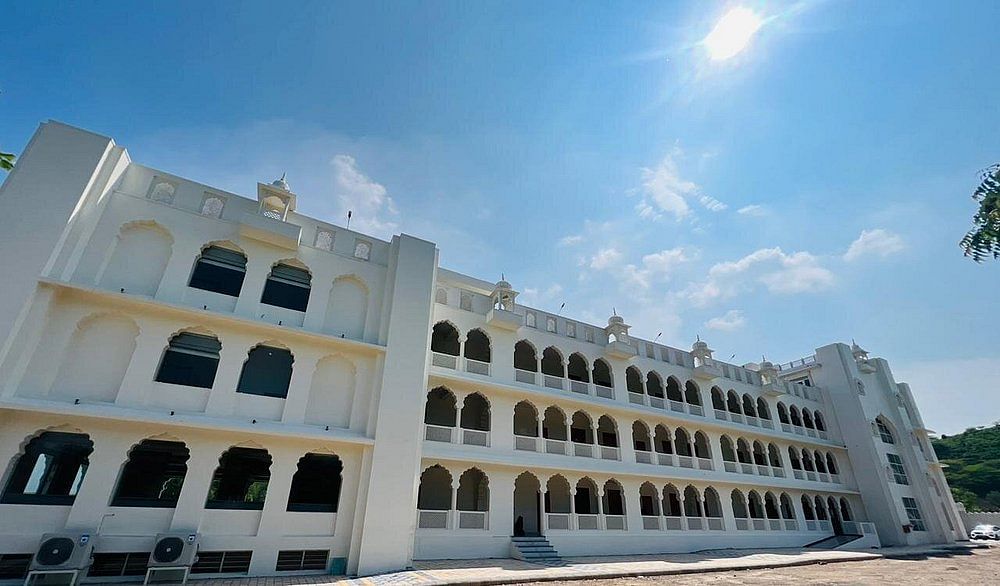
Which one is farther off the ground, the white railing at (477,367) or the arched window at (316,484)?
the white railing at (477,367)

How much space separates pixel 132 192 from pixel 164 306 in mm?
3499

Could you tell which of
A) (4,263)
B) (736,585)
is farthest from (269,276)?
(736,585)

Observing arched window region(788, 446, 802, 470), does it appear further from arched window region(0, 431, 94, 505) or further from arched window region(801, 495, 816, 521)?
arched window region(0, 431, 94, 505)

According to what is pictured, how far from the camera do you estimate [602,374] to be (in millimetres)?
20906

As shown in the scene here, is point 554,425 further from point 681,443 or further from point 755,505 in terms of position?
point 755,505

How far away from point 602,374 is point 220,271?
15.9m

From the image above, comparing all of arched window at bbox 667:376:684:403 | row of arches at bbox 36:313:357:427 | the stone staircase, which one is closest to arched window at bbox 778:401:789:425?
arched window at bbox 667:376:684:403

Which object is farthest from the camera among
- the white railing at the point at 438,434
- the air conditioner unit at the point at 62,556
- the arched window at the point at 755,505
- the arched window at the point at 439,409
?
the arched window at the point at 755,505

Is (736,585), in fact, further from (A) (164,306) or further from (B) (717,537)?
(A) (164,306)

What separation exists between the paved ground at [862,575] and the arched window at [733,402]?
8.40 m

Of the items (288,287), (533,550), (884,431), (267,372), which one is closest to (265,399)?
(267,372)

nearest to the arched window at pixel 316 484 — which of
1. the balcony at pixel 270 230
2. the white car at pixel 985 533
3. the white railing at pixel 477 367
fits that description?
the white railing at pixel 477 367

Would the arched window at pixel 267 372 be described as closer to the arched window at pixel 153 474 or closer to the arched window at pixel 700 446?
the arched window at pixel 153 474

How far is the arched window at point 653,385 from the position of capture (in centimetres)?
2145
